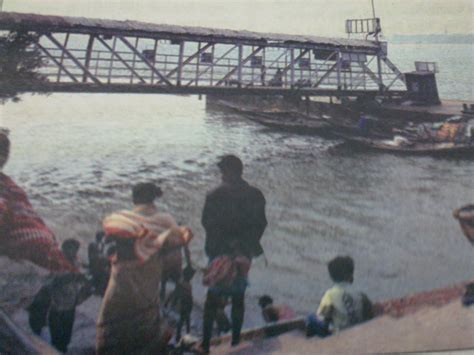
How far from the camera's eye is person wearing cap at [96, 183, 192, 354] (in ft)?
11.2

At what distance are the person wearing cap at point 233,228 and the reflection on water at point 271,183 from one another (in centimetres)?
8

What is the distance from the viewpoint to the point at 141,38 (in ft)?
13.2

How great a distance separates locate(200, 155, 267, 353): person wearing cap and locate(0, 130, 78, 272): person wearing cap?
1.05 meters

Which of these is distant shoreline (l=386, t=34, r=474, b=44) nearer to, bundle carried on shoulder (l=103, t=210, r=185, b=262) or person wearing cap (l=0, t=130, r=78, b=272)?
bundle carried on shoulder (l=103, t=210, r=185, b=262)

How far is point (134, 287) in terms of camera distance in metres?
3.43

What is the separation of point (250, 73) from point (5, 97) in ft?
6.75

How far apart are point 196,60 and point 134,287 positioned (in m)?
2.04

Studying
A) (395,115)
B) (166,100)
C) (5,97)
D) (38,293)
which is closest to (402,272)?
(395,115)

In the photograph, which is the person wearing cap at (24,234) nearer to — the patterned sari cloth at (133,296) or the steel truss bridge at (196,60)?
the patterned sari cloth at (133,296)

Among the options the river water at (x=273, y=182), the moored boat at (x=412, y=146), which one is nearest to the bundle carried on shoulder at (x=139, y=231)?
the river water at (x=273, y=182)

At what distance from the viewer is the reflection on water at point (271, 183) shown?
3.58m

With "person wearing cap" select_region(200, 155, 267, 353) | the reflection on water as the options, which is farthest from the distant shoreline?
"person wearing cap" select_region(200, 155, 267, 353)

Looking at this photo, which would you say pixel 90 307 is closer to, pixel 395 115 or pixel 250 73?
pixel 250 73

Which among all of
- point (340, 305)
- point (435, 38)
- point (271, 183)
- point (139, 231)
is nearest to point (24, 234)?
point (139, 231)
